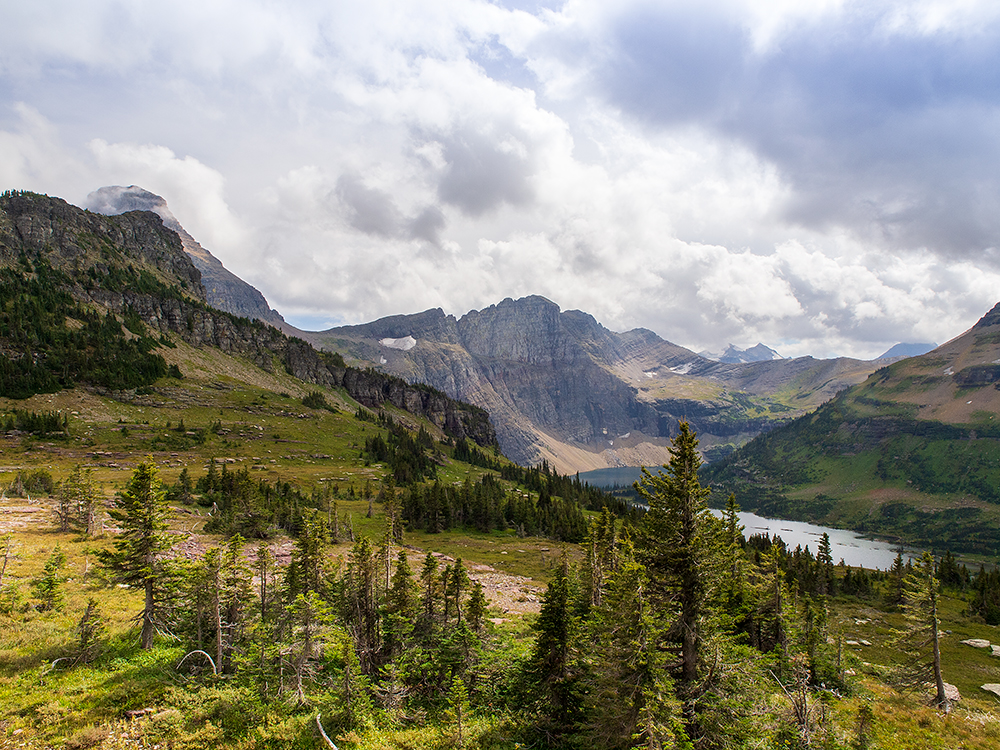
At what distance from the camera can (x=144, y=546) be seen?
24453 millimetres

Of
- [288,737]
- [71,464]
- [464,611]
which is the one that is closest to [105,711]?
[288,737]

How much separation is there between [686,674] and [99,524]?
219 feet

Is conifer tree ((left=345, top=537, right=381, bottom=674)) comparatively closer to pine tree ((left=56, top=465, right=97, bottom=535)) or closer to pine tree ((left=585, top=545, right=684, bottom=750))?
pine tree ((left=585, top=545, right=684, bottom=750))

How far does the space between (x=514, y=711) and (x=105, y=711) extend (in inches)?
749

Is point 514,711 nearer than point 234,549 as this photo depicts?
Yes

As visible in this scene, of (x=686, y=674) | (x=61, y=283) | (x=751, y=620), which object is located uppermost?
(x=61, y=283)

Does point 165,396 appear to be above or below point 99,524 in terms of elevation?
above

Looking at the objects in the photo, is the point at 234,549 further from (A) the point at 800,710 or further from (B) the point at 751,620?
(B) the point at 751,620

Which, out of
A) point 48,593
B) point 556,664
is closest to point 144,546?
point 48,593

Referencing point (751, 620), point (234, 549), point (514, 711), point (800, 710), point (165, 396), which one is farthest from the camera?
point (165, 396)

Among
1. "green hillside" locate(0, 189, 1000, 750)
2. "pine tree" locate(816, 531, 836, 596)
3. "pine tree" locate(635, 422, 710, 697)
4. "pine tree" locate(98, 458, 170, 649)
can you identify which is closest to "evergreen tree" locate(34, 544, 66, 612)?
"green hillside" locate(0, 189, 1000, 750)

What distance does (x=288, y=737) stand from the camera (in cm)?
2027

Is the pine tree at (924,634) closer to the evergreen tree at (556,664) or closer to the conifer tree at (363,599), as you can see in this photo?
the evergreen tree at (556,664)

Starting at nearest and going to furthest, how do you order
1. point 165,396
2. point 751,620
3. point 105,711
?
point 105,711 → point 751,620 → point 165,396
